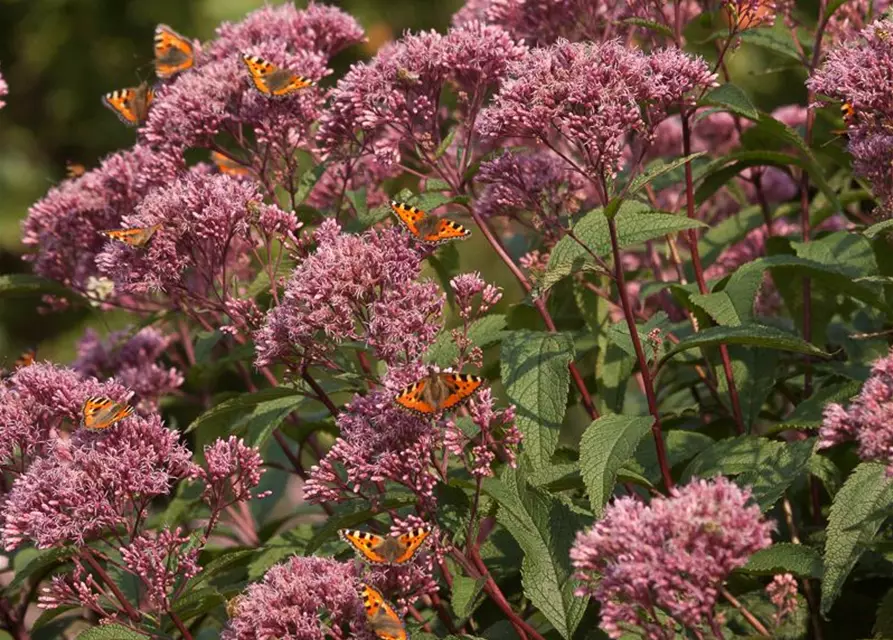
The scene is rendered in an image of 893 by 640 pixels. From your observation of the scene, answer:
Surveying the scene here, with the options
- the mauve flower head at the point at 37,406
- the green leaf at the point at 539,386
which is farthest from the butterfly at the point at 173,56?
the green leaf at the point at 539,386

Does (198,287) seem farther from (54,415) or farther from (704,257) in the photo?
(704,257)

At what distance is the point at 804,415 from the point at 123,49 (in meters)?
11.2

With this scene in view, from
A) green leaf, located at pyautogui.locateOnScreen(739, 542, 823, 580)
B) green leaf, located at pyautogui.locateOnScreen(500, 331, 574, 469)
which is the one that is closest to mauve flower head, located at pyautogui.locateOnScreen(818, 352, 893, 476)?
green leaf, located at pyautogui.locateOnScreen(739, 542, 823, 580)

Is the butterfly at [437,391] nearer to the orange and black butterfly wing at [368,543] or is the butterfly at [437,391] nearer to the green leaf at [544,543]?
the orange and black butterfly wing at [368,543]

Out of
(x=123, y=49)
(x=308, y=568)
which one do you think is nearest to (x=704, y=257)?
(x=308, y=568)

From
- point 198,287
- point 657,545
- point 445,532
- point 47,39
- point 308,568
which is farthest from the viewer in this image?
point 47,39

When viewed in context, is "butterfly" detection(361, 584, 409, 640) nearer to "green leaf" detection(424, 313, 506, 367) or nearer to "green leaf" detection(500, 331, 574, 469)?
"green leaf" detection(500, 331, 574, 469)

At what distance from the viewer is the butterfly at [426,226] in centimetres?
330

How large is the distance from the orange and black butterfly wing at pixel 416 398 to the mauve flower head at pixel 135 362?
189 centimetres

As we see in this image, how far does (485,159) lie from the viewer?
153 inches

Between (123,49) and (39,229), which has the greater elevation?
(123,49)

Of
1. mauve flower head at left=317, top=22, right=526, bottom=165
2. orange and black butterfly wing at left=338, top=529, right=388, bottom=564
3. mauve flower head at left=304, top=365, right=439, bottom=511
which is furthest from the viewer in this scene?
mauve flower head at left=317, top=22, right=526, bottom=165

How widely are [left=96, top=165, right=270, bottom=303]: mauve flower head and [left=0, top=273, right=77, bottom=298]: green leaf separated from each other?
1.02 m

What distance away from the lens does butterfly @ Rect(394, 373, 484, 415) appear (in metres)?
2.83
